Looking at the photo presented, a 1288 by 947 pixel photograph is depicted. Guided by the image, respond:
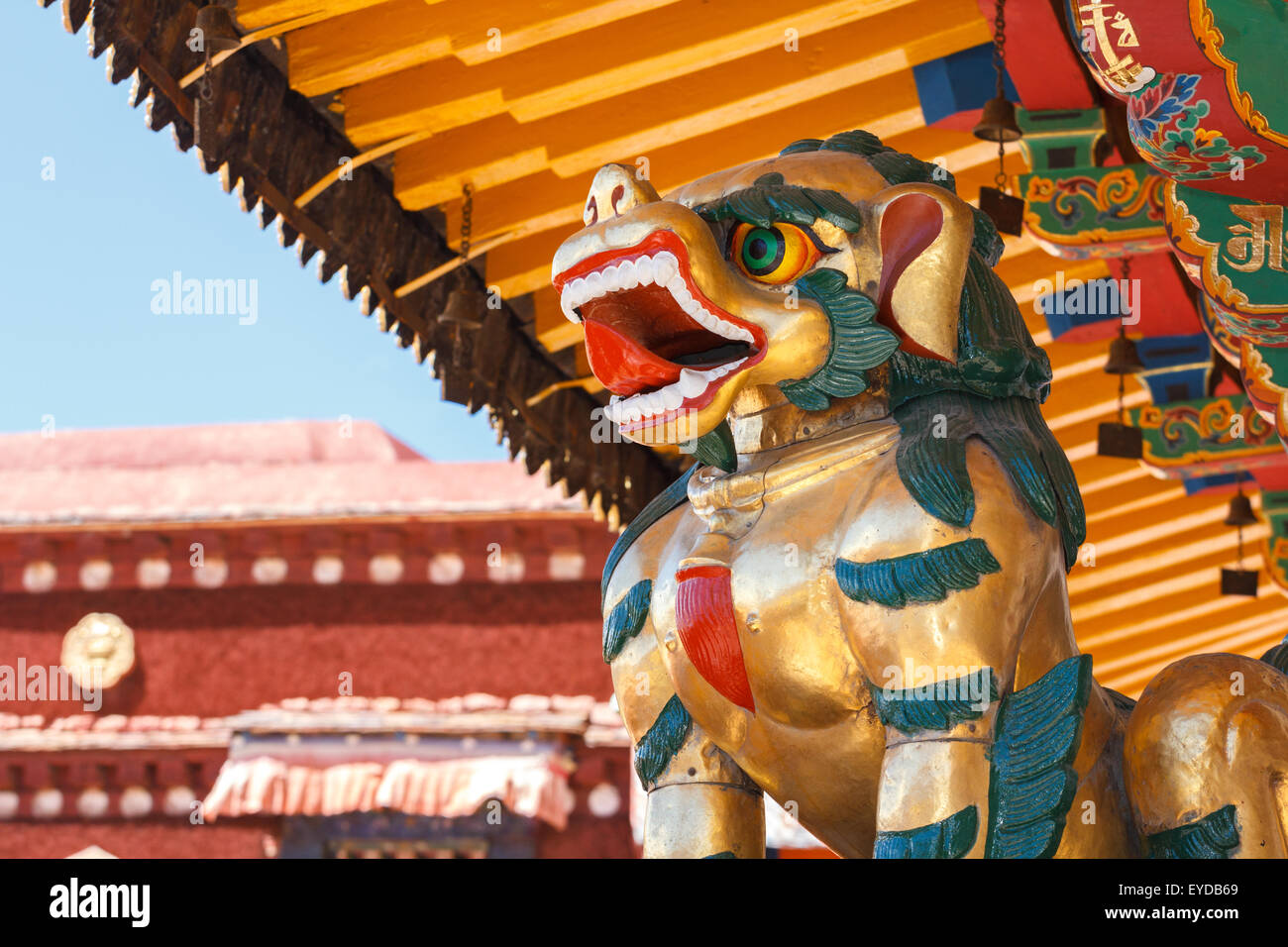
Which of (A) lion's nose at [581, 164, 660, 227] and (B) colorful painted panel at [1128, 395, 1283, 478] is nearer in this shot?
(A) lion's nose at [581, 164, 660, 227]

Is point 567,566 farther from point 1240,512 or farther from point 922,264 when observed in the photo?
point 922,264

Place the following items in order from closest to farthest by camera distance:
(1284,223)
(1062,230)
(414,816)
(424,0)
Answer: (1284,223), (424,0), (1062,230), (414,816)

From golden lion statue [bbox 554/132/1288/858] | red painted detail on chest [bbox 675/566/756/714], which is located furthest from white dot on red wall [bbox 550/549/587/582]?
red painted detail on chest [bbox 675/566/756/714]

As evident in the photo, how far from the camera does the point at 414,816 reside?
8.20 meters

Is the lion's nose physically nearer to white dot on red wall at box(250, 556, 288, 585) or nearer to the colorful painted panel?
the colorful painted panel

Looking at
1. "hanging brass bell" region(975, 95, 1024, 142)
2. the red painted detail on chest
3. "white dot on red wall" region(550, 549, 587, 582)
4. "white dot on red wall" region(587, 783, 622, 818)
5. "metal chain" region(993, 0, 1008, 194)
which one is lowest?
"white dot on red wall" region(587, 783, 622, 818)

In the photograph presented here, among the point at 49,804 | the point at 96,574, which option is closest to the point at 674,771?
the point at 49,804

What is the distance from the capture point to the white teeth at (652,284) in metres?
1.69

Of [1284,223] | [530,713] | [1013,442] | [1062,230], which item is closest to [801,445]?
[1013,442]

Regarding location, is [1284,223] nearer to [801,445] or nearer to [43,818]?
[801,445]

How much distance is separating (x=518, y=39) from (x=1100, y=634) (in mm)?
5966

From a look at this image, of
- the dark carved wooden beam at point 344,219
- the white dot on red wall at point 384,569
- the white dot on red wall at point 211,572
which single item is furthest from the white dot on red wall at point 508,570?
the dark carved wooden beam at point 344,219

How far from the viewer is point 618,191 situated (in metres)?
1.83

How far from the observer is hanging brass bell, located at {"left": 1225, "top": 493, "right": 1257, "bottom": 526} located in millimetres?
6723
